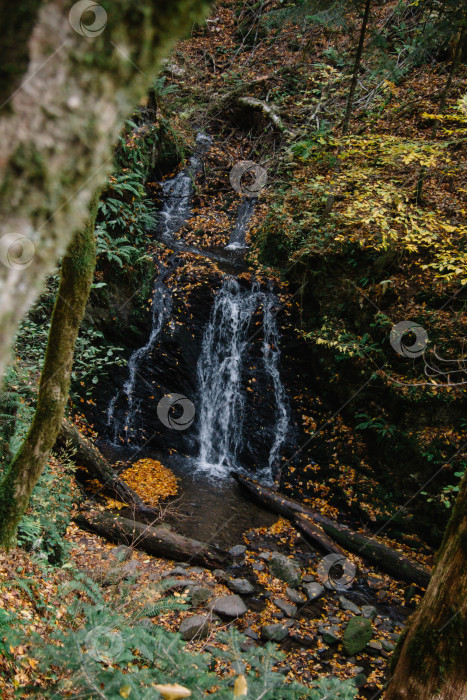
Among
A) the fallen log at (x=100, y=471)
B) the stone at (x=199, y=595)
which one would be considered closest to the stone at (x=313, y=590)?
the stone at (x=199, y=595)

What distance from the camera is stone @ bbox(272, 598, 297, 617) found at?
548cm

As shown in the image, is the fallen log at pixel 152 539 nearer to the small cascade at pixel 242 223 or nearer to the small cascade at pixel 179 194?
the small cascade at pixel 179 194

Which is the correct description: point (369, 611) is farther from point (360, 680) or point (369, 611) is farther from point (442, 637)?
point (442, 637)

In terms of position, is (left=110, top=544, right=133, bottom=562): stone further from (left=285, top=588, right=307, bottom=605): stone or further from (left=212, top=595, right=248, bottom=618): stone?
(left=285, top=588, right=307, bottom=605): stone

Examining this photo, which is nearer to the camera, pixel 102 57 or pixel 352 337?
pixel 102 57

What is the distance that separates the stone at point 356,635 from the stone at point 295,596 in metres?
0.71

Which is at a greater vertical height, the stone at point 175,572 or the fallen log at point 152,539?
the fallen log at point 152,539

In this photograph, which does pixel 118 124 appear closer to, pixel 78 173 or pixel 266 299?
pixel 78 173

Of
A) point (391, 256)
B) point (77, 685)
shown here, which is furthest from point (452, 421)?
point (77, 685)

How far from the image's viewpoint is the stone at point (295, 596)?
571 cm

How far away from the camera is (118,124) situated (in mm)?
922

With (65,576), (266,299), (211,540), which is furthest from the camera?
(266,299)

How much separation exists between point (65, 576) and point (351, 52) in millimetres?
17525

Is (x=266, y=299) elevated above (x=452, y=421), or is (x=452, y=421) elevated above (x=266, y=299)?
(x=266, y=299)
